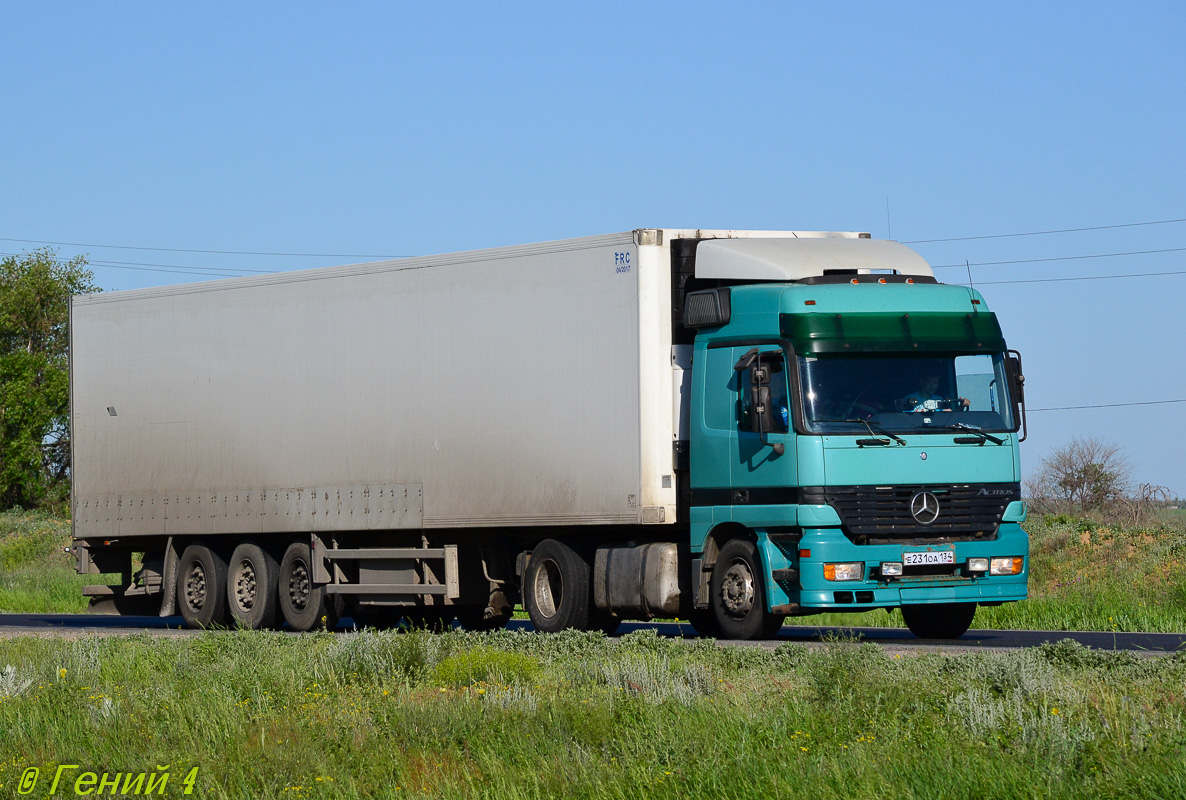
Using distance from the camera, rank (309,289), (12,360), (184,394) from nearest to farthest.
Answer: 1. (309,289)
2. (184,394)
3. (12,360)

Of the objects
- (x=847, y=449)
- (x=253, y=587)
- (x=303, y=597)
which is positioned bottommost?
(x=303, y=597)

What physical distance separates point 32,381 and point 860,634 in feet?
195

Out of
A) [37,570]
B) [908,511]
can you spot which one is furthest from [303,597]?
[37,570]

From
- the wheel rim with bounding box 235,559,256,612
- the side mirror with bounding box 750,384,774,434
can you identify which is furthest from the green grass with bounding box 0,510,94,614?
the side mirror with bounding box 750,384,774,434

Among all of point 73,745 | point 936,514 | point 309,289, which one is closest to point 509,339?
point 309,289

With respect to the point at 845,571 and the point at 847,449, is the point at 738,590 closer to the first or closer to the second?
the point at 845,571

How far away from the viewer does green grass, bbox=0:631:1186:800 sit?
26.4ft

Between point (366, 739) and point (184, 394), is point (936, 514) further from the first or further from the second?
point (184, 394)

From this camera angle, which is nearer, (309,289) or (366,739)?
(366,739)

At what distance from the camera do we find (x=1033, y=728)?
863 cm

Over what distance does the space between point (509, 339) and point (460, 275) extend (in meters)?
1.11

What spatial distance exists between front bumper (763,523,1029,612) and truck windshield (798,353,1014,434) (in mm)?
1080

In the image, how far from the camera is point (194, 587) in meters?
21.8

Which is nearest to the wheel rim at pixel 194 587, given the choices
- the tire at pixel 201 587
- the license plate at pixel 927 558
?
the tire at pixel 201 587
